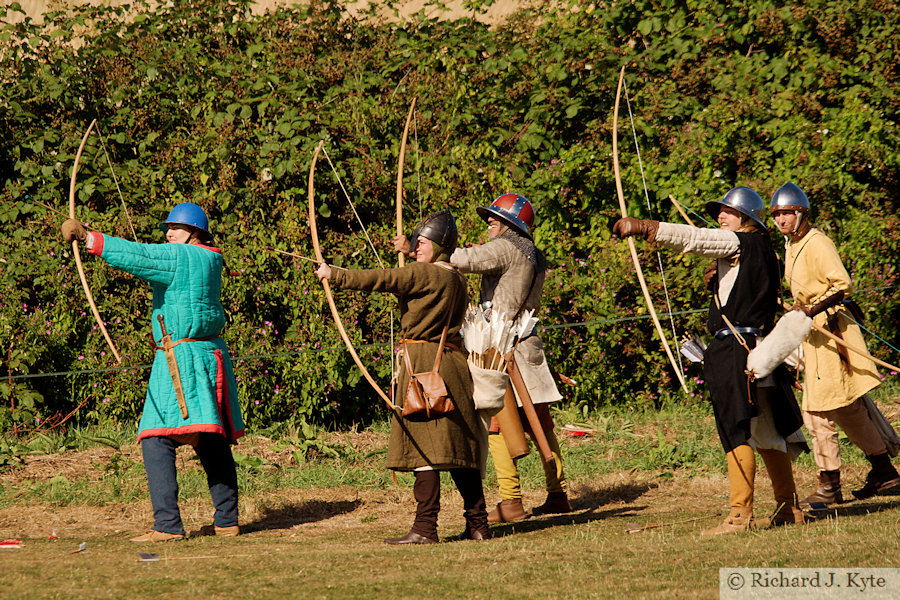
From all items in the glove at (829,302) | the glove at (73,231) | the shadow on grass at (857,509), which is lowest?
the shadow on grass at (857,509)

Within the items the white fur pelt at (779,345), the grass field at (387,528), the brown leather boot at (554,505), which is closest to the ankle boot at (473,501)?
the grass field at (387,528)

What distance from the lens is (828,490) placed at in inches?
231

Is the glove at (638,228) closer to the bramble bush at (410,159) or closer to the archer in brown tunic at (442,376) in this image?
the archer in brown tunic at (442,376)

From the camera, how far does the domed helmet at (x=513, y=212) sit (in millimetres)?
5918

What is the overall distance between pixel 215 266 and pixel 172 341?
0.47 metres

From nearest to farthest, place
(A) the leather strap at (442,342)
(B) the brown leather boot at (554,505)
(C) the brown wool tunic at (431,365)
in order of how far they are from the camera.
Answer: (C) the brown wool tunic at (431,365), (A) the leather strap at (442,342), (B) the brown leather boot at (554,505)

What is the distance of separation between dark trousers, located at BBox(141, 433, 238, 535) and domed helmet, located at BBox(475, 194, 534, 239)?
78.5 inches

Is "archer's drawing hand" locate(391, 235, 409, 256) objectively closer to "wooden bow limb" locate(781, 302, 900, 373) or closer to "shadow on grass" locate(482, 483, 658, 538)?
"shadow on grass" locate(482, 483, 658, 538)

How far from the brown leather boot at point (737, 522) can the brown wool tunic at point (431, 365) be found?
46.9 inches

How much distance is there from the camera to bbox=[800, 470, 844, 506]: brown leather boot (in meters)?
5.83

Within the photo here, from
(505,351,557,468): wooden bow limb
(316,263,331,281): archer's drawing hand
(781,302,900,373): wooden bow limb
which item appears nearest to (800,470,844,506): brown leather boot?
(781,302,900,373): wooden bow limb

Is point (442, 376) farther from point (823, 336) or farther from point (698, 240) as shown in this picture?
point (823, 336)

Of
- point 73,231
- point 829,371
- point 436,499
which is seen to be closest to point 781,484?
point 829,371

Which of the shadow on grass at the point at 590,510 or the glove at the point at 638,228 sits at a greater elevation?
the glove at the point at 638,228
